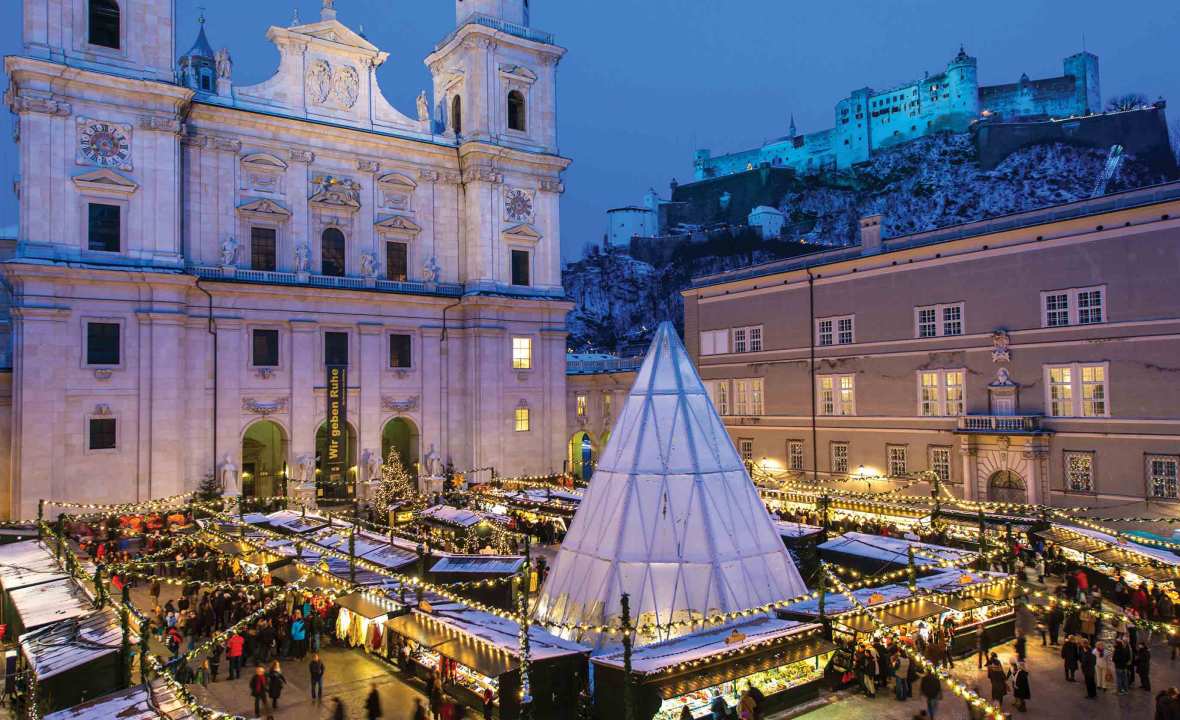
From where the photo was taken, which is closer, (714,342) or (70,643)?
(70,643)

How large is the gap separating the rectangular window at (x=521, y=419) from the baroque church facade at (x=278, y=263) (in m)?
0.41

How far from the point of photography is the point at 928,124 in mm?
119625

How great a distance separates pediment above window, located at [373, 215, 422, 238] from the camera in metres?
41.4

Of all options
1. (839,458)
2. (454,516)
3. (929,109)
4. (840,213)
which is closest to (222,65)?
(454,516)

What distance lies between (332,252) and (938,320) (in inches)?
1116

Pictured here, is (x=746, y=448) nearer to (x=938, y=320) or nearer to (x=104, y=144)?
(x=938, y=320)

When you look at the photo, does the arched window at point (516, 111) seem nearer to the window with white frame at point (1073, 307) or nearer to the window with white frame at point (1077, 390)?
the window with white frame at point (1073, 307)

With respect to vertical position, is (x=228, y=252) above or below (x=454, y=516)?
above

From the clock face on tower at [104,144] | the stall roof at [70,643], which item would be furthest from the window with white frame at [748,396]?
the stall roof at [70,643]

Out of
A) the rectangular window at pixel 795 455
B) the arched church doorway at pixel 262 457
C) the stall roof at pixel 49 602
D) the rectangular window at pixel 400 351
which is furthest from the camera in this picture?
the rectangular window at pixel 400 351

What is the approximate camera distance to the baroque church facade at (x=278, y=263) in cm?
3203

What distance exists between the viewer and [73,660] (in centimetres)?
1330

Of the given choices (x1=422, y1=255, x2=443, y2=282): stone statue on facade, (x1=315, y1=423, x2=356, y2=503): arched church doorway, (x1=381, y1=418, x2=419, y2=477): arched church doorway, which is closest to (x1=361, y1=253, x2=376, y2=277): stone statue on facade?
(x1=422, y1=255, x2=443, y2=282): stone statue on facade

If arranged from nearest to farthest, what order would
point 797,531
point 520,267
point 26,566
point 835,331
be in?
point 26,566 → point 797,531 → point 835,331 → point 520,267
